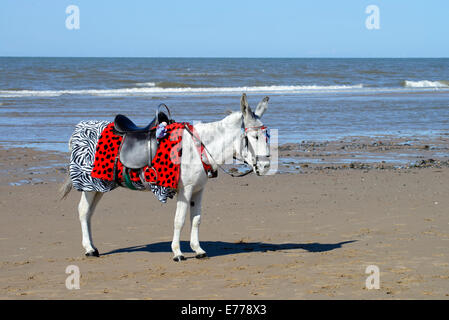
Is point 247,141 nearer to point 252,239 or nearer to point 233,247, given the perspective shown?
point 233,247

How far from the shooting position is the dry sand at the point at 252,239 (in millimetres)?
5945

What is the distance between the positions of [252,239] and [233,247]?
511 millimetres

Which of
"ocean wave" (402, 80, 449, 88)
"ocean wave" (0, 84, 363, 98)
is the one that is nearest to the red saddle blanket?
"ocean wave" (0, 84, 363, 98)

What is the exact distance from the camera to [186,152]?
7.09 m

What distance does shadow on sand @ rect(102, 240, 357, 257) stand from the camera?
7715mm

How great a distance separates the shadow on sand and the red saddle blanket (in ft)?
3.64

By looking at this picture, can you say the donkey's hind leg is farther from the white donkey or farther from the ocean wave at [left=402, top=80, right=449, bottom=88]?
the ocean wave at [left=402, top=80, right=449, bottom=88]

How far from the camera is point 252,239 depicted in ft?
27.6

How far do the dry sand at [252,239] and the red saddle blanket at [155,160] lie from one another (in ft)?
3.19

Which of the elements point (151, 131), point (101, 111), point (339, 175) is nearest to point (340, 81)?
point (101, 111)

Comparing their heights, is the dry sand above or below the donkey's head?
below

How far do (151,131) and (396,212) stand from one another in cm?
428
